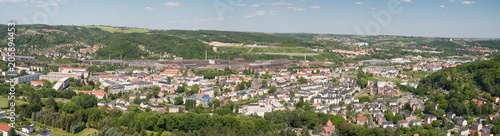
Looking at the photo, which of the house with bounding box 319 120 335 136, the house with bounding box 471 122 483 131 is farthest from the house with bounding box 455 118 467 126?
the house with bounding box 319 120 335 136

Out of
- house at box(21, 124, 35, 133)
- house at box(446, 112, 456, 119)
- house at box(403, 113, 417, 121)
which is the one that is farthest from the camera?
house at box(446, 112, 456, 119)

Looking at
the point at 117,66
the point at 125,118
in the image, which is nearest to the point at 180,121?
the point at 125,118

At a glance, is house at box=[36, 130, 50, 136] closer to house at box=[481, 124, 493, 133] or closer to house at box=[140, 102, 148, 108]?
house at box=[140, 102, 148, 108]

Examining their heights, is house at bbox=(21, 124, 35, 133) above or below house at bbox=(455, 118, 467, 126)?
below

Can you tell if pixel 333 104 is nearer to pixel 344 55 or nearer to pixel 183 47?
pixel 183 47

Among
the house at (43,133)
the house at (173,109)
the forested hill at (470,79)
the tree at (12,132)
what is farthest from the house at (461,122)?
the tree at (12,132)

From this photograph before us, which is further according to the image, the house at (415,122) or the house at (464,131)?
the house at (415,122)

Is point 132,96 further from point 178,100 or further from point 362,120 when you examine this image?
point 362,120

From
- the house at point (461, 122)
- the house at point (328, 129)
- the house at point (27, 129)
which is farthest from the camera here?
the house at point (461, 122)

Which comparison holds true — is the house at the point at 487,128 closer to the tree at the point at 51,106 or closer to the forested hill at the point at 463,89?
the forested hill at the point at 463,89
